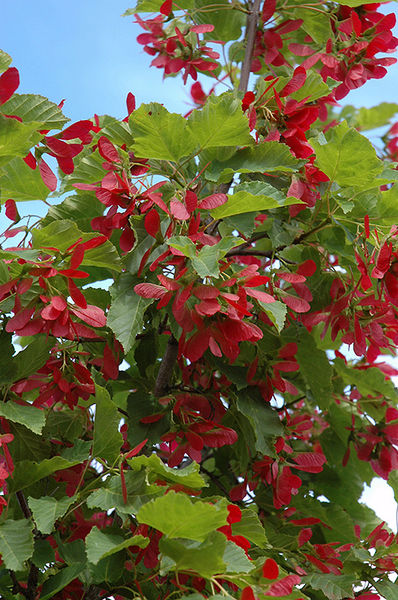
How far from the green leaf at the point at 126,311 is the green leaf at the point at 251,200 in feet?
0.57

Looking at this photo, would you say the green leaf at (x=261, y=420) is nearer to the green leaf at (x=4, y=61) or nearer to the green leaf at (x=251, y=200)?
the green leaf at (x=251, y=200)

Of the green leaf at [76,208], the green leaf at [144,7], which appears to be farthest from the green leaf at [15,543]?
the green leaf at [144,7]

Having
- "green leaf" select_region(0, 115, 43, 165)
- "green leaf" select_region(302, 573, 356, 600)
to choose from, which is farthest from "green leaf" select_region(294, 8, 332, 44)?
"green leaf" select_region(302, 573, 356, 600)

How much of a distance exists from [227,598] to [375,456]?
2.61ft

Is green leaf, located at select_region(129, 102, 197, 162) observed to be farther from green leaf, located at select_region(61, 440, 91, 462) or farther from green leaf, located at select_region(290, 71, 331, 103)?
green leaf, located at select_region(61, 440, 91, 462)

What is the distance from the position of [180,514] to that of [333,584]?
1.67 feet

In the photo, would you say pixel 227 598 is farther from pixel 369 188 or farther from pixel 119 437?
→ pixel 369 188

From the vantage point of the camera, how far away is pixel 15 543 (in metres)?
0.96

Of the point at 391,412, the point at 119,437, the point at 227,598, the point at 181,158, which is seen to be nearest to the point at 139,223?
the point at 181,158

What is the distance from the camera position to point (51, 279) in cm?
105

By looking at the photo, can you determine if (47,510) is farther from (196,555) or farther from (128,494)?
(196,555)

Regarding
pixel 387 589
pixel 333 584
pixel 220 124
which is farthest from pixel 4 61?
pixel 387 589

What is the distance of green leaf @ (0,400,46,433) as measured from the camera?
39.3 inches

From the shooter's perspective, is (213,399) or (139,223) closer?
(139,223)
